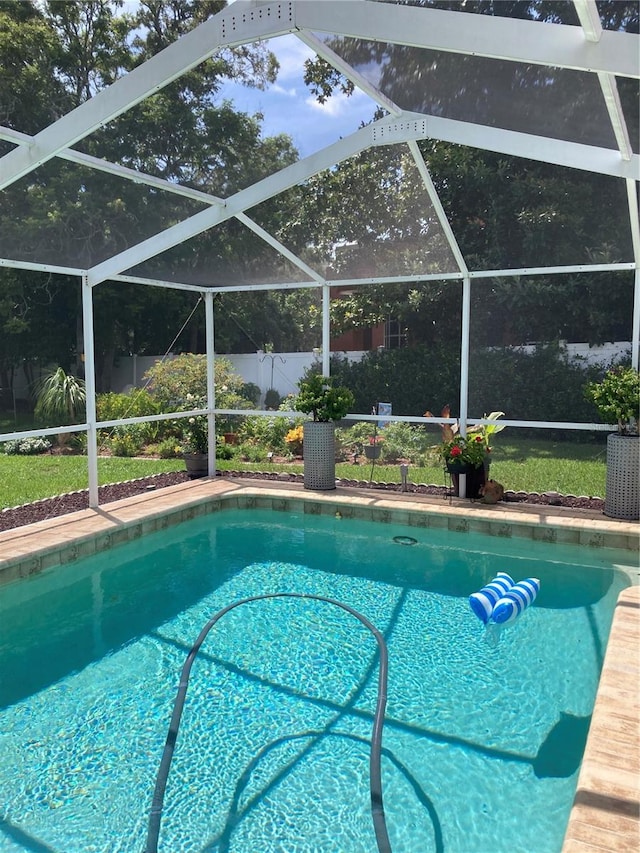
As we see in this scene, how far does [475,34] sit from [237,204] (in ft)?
10.6

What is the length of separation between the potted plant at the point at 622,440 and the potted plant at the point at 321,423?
2946 mm

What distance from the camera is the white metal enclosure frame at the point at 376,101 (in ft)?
10.1

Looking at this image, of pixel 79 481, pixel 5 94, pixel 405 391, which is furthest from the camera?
pixel 405 391

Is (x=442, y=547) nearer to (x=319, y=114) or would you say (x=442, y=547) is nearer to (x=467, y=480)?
(x=467, y=480)

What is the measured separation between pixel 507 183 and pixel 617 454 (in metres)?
3.39

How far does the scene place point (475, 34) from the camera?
10.4 ft

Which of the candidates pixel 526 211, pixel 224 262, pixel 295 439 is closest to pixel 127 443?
pixel 295 439

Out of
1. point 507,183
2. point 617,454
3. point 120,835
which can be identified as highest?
point 507,183

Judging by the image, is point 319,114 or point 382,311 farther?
point 382,311

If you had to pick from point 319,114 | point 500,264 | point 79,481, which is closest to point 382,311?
point 500,264

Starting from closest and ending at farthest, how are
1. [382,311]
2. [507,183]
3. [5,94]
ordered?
[5,94] → [507,183] → [382,311]

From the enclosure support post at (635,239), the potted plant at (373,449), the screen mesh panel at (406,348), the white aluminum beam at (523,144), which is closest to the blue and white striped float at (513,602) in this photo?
the white aluminum beam at (523,144)

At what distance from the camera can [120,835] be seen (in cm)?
264

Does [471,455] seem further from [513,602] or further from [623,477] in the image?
[513,602]
